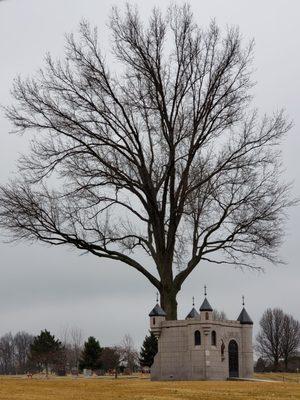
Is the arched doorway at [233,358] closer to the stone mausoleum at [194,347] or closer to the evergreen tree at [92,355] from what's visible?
the stone mausoleum at [194,347]

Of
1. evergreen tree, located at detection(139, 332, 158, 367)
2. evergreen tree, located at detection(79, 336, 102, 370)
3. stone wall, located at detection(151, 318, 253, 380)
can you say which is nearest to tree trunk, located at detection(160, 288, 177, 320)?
stone wall, located at detection(151, 318, 253, 380)

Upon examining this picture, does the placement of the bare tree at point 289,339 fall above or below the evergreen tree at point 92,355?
above

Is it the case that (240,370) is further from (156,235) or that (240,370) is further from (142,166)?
(142,166)

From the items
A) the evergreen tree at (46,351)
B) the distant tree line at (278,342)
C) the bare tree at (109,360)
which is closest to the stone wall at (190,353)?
the evergreen tree at (46,351)

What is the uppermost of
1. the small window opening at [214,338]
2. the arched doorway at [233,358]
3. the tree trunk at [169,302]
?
the tree trunk at [169,302]

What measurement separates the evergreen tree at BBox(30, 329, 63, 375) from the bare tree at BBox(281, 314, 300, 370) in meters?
16.5

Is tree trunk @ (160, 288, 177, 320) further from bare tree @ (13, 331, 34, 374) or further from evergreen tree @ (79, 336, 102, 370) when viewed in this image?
bare tree @ (13, 331, 34, 374)

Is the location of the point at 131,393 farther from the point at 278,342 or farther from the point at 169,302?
the point at 278,342

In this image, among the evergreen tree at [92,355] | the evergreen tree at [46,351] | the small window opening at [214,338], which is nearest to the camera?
the small window opening at [214,338]

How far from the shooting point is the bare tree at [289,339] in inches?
1880

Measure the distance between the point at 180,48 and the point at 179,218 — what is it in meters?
4.07

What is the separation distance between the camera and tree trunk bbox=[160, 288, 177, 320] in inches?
668

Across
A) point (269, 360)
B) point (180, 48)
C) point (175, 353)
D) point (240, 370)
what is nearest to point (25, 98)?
point (180, 48)

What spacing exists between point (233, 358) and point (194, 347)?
5.38ft
